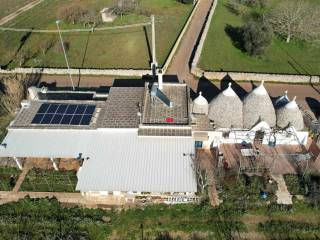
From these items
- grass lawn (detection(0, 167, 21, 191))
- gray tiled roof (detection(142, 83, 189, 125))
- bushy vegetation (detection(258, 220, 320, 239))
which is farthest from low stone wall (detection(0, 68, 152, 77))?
bushy vegetation (detection(258, 220, 320, 239))

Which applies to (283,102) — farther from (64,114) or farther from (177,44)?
(64,114)

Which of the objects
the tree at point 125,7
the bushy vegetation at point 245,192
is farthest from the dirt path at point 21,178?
the tree at point 125,7

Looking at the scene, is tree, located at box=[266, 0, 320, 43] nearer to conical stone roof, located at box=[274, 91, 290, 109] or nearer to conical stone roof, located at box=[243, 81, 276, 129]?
conical stone roof, located at box=[274, 91, 290, 109]

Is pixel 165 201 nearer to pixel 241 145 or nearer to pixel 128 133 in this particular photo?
pixel 128 133

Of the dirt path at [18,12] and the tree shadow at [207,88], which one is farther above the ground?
the dirt path at [18,12]

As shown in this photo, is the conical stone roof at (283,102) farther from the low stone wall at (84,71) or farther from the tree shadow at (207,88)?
the low stone wall at (84,71)
